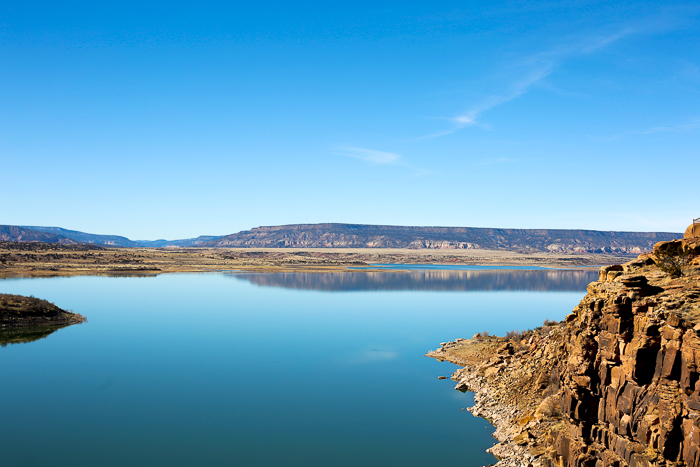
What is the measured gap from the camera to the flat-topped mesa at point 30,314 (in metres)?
29.2

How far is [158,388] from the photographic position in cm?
1798

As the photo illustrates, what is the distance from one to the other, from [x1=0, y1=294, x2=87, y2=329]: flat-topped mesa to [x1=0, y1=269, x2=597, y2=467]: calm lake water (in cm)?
179

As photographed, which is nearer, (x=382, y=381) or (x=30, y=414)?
(x=30, y=414)

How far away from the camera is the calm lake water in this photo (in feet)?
43.0

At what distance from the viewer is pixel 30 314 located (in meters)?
30.2

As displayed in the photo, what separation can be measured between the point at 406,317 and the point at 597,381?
24.8 metres

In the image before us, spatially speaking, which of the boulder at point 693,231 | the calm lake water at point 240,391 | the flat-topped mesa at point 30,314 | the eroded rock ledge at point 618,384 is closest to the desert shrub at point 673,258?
the eroded rock ledge at point 618,384

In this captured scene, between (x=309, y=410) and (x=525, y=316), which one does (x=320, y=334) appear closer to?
(x=309, y=410)

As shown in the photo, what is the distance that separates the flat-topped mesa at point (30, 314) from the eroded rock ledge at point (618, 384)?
26620 millimetres

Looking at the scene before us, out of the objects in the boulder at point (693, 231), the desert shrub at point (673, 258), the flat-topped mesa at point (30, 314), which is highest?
the boulder at point (693, 231)

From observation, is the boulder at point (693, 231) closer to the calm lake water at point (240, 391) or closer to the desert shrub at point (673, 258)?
the desert shrub at point (673, 258)

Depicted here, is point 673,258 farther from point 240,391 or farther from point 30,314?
point 30,314

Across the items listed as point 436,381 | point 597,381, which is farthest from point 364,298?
point 597,381

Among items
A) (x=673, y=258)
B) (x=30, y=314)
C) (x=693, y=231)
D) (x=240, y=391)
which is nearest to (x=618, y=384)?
(x=673, y=258)
